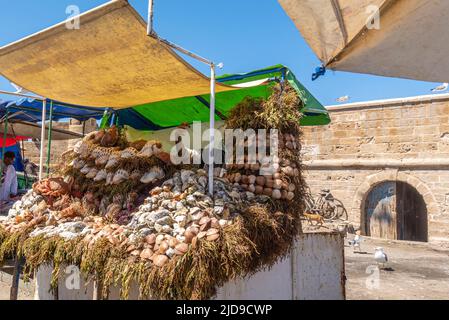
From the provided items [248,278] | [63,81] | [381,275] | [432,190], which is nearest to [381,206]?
[432,190]

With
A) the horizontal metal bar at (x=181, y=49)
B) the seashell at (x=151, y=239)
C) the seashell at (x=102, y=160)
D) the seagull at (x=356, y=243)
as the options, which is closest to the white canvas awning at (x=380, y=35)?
the horizontal metal bar at (x=181, y=49)

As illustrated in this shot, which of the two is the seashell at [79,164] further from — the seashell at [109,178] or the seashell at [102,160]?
the seashell at [109,178]

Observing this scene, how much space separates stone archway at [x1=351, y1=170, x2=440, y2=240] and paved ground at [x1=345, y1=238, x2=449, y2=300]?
4.98 ft

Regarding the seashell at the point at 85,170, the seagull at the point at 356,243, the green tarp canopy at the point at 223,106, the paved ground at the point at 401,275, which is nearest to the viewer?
the seashell at the point at 85,170

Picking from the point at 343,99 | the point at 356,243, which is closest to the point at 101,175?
the point at 356,243

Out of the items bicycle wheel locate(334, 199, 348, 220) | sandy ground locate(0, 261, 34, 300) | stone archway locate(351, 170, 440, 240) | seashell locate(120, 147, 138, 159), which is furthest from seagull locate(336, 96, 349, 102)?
sandy ground locate(0, 261, 34, 300)

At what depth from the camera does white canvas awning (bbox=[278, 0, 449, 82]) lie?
266 cm

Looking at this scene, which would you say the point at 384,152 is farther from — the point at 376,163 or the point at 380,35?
the point at 380,35

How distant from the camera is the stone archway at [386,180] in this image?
39.9ft

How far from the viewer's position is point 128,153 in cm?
400

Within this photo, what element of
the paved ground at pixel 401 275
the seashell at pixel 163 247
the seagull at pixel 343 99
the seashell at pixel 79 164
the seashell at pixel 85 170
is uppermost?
the seagull at pixel 343 99

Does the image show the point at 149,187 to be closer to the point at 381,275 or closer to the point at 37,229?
the point at 37,229

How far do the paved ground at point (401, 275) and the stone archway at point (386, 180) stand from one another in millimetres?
1518

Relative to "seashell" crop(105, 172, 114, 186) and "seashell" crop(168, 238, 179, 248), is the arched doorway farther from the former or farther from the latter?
"seashell" crop(168, 238, 179, 248)
